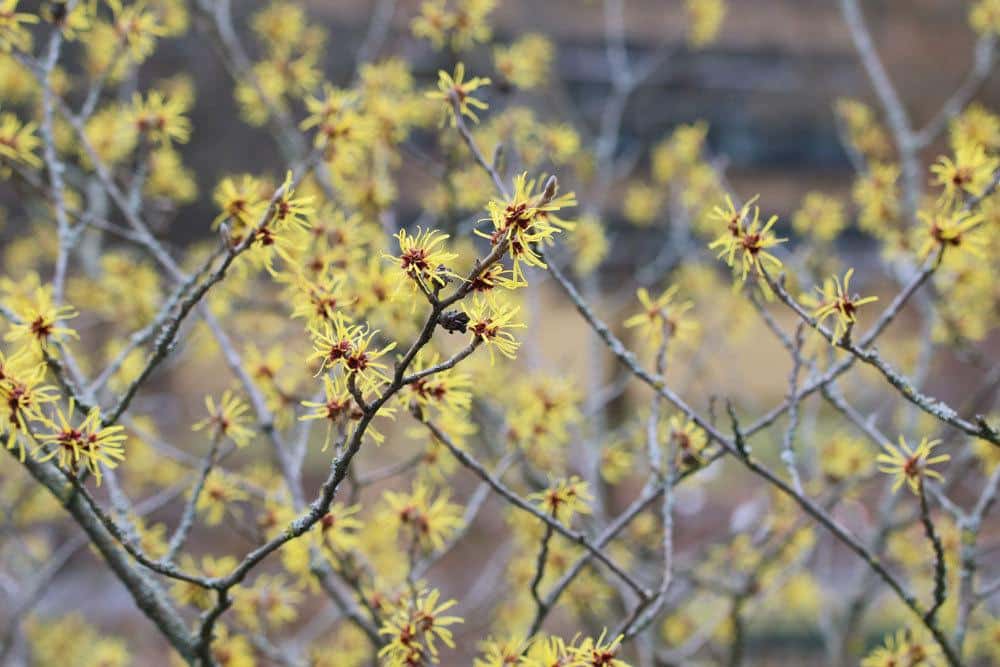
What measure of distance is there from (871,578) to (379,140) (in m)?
2.08

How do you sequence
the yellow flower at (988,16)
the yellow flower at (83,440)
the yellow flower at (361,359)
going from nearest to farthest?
the yellow flower at (361,359) < the yellow flower at (83,440) < the yellow flower at (988,16)

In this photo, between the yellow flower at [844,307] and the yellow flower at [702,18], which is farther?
the yellow flower at [702,18]

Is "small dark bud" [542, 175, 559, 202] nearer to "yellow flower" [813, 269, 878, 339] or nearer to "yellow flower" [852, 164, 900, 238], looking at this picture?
"yellow flower" [813, 269, 878, 339]

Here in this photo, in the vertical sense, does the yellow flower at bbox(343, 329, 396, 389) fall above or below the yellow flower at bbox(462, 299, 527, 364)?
below

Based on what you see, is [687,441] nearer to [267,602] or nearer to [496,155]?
[496,155]

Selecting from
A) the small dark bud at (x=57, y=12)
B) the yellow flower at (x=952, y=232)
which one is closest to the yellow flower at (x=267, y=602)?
the small dark bud at (x=57, y=12)

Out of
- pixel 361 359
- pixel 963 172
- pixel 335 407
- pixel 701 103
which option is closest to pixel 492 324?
pixel 361 359

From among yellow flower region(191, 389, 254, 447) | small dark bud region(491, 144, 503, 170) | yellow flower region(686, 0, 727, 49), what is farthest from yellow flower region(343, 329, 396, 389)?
yellow flower region(686, 0, 727, 49)

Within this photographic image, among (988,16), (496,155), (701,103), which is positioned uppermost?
(701,103)

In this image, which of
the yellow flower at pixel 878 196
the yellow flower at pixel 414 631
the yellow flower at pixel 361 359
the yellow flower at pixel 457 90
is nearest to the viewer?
the yellow flower at pixel 361 359

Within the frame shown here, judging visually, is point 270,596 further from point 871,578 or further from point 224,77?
point 224,77

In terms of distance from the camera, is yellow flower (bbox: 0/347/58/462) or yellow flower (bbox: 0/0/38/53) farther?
yellow flower (bbox: 0/0/38/53)

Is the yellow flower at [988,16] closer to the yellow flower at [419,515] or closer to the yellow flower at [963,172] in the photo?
the yellow flower at [963,172]

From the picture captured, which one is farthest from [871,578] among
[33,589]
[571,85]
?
[571,85]
